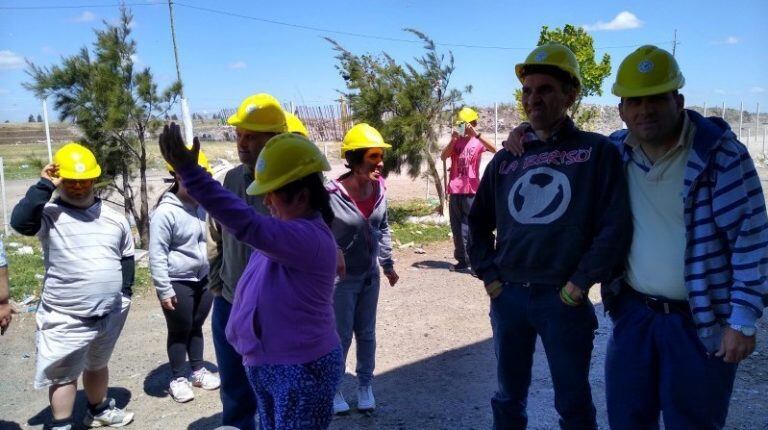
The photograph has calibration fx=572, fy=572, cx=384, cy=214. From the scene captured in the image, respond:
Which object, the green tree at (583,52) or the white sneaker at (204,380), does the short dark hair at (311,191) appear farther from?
the green tree at (583,52)

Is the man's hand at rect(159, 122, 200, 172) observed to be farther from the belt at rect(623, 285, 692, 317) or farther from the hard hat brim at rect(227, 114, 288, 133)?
the belt at rect(623, 285, 692, 317)

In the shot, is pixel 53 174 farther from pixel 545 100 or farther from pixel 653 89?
pixel 653 89

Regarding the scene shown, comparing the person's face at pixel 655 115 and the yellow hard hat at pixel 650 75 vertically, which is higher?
the yellow hard hat at pixel 650 75

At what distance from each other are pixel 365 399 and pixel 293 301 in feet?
6.82

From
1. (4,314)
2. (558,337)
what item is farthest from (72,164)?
(558,337)

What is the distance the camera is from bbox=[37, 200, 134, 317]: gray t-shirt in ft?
11.6

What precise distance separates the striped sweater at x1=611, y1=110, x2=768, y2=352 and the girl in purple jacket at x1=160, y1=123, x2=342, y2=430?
1384mm

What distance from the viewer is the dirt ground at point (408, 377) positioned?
3.81 metres

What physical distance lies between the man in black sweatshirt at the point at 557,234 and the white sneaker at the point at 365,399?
1.40 meters

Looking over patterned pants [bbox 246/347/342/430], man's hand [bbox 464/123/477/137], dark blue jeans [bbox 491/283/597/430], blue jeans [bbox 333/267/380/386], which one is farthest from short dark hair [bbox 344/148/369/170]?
man's hand [bbox 464/123/477/137]

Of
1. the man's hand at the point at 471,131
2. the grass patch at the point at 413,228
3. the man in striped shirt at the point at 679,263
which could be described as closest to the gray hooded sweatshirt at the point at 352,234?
the man in striped shirt at the point at 679,263

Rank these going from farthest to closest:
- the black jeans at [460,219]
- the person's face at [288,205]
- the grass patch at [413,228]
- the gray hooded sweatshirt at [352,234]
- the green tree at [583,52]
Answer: the green tree at [583,52], the grass patch at [413,228], the black jeans at [460,219], the gray hooded sweatshirt at [352,234], the person's face at [288,205]

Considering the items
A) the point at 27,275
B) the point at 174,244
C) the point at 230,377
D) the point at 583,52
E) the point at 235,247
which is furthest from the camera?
the point at 583,52

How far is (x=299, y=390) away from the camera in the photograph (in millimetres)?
2143
